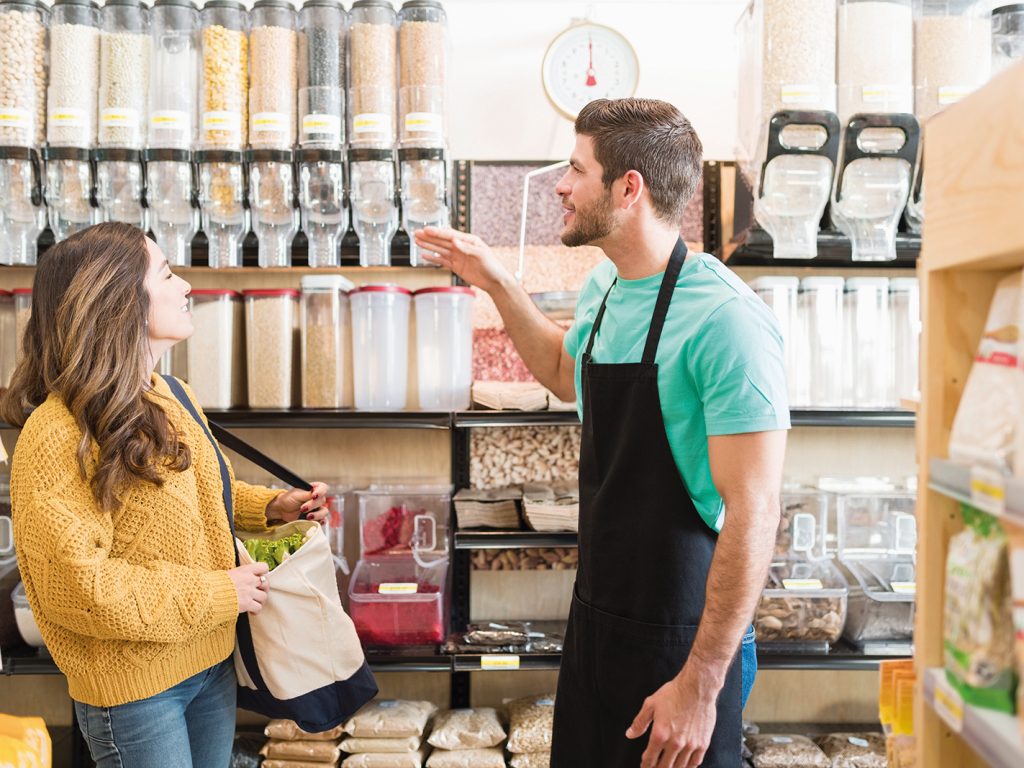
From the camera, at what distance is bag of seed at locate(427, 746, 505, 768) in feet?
8.79

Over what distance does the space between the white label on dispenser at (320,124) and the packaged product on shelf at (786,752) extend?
220cm

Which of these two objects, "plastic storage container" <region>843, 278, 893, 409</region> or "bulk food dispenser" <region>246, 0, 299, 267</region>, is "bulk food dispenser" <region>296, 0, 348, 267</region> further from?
"plastic storage container" <region>843, 278, 893, 409</region>

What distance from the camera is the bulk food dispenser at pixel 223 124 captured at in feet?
8.40

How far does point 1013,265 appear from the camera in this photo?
1.03 meters

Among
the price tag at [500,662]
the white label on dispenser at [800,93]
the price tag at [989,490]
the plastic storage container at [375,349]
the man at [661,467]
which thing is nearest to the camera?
the price tag at [989,490]

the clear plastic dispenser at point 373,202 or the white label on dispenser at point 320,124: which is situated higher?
the white label on dispenser at point 320,124

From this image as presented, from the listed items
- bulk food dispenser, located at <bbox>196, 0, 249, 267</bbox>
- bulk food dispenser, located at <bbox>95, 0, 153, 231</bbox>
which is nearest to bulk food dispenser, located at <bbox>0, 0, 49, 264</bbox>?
bulk food dispenser, located at <bbox>95, 0, 153, 231</bbox>

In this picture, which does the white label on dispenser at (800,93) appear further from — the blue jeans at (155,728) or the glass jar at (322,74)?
the blue jeans at (155,728)

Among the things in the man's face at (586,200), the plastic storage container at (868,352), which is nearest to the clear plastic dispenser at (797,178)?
the plastic storage container at (868,352)

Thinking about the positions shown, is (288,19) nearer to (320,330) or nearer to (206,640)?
(320,330)

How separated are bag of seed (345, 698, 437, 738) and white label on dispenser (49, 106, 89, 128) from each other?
1868 millimetres

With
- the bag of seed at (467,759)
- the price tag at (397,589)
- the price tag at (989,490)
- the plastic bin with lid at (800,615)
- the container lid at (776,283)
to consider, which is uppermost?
the container lid at (776,283)

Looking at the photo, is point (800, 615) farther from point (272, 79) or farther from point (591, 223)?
point (272, 79)

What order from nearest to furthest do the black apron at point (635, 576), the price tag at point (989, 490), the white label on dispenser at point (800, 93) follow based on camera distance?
the price tag at point (989, 490), the black apron at point (635, 576), the white label on dispenser at point (800, 93)
